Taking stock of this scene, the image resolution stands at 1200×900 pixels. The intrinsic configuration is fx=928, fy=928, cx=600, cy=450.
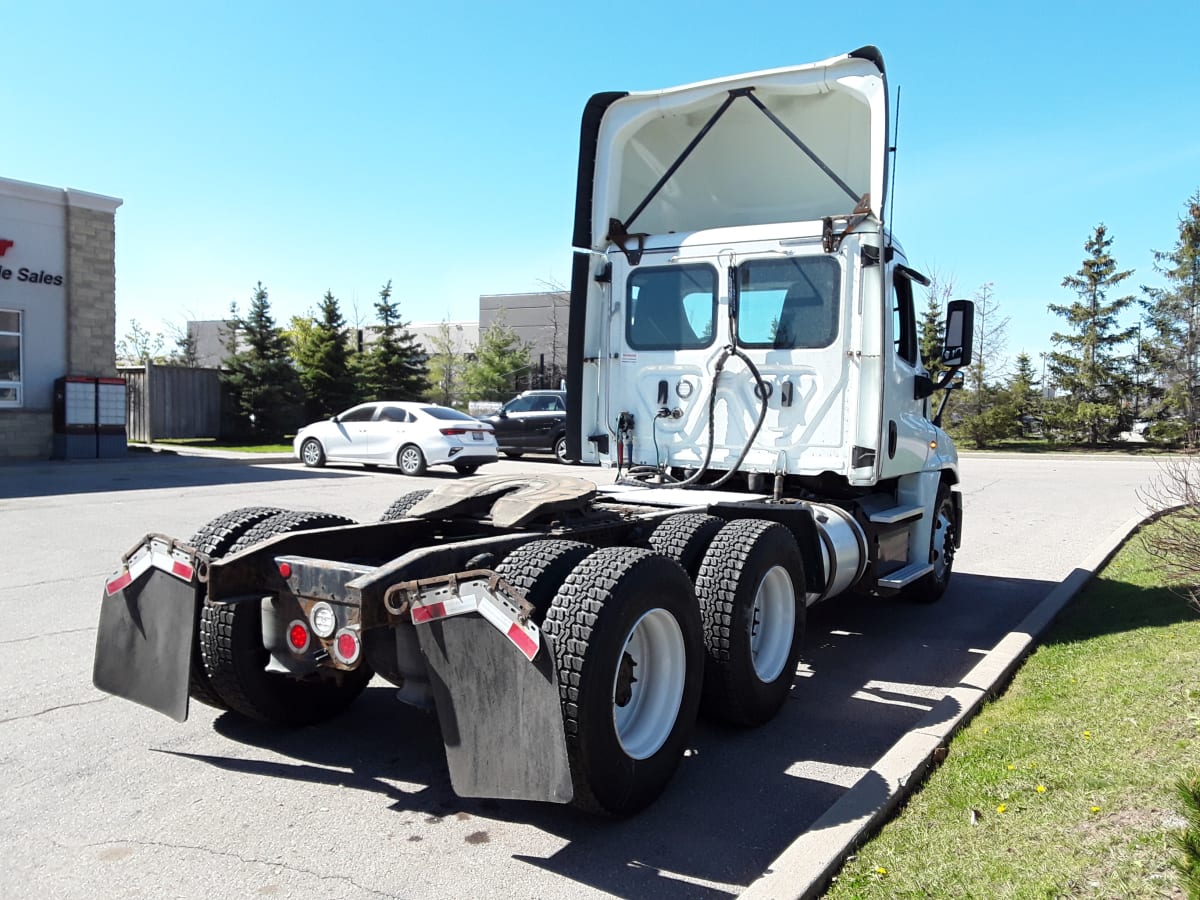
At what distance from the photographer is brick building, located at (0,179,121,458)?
19969mm

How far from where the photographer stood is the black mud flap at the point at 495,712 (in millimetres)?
3250

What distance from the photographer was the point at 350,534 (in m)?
4.71

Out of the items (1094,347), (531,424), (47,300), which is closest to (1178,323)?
(1094,347)

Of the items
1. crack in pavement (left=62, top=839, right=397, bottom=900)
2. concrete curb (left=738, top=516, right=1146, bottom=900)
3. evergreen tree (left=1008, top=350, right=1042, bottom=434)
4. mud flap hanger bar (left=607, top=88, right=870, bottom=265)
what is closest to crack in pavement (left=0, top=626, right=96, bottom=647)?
crack in pavement (left=62, top=839, right=397, bottom=900)

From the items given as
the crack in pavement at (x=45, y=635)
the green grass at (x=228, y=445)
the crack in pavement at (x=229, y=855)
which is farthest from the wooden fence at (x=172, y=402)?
the crack in pavement at (x=229, y=855)

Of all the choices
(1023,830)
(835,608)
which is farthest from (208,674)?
(835,608)

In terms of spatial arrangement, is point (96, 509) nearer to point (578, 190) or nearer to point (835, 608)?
point (578, 190)

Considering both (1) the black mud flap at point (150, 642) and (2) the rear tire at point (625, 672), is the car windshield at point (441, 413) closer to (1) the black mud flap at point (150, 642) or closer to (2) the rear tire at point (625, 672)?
(1) the black mud flap at point (150, 642)

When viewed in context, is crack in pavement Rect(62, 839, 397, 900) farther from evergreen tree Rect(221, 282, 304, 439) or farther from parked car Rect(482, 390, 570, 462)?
evergreen tree Rect(221, 282, 304, 439)

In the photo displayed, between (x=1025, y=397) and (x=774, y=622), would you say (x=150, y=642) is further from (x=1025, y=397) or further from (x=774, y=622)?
(x=1025, y=397)

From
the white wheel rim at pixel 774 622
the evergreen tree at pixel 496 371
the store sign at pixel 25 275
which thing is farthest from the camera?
the evergreen tree at pixel 496 371

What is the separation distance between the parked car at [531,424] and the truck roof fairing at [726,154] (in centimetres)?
1662

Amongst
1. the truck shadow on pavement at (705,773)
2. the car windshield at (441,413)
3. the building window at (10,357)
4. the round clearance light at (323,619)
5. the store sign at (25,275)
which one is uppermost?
the store sign at (25,275)

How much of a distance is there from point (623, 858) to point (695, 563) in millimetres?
1726
